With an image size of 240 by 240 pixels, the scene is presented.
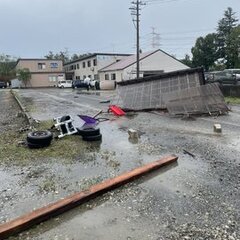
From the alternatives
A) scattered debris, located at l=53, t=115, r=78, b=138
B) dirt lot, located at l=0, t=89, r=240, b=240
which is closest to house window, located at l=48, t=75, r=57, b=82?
dirt lot, located at l=0, t=89, r=240, b=240

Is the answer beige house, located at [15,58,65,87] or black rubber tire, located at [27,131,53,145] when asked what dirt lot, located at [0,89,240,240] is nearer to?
black rubber tire, located at [27,131,53,145]

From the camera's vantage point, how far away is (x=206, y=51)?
62062 mm

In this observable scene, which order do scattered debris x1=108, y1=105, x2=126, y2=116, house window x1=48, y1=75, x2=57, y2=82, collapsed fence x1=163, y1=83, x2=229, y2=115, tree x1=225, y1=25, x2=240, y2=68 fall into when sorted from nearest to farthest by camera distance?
collapsed fence x1=163, y1=83, x2=229, y2=115, scattered debris x1=108, y1=105, x2=126, y2=116, tree x1=225, y1=25, x2=240, y2=68, house window x1=48, y1=75, x2=57, y2=82

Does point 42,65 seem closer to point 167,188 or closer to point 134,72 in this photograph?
point 134,72

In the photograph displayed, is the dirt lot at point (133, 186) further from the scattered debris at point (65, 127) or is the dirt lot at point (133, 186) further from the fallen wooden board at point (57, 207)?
the scattered debris at point (65, 127)

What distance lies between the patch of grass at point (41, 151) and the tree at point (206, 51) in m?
56.8

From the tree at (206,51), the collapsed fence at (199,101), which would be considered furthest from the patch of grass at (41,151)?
the tree at (206,51)

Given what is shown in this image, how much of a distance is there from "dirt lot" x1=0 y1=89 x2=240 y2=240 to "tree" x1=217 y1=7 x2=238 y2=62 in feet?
181

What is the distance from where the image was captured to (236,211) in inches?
181

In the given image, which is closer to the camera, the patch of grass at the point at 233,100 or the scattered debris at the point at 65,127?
the scattered debris at the point at 65,127

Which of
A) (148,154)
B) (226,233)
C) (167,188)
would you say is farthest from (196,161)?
(226,233)

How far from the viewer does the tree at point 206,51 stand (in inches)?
2419

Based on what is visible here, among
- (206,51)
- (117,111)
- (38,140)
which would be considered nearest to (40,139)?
(38,140)

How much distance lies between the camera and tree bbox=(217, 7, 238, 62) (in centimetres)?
6094
